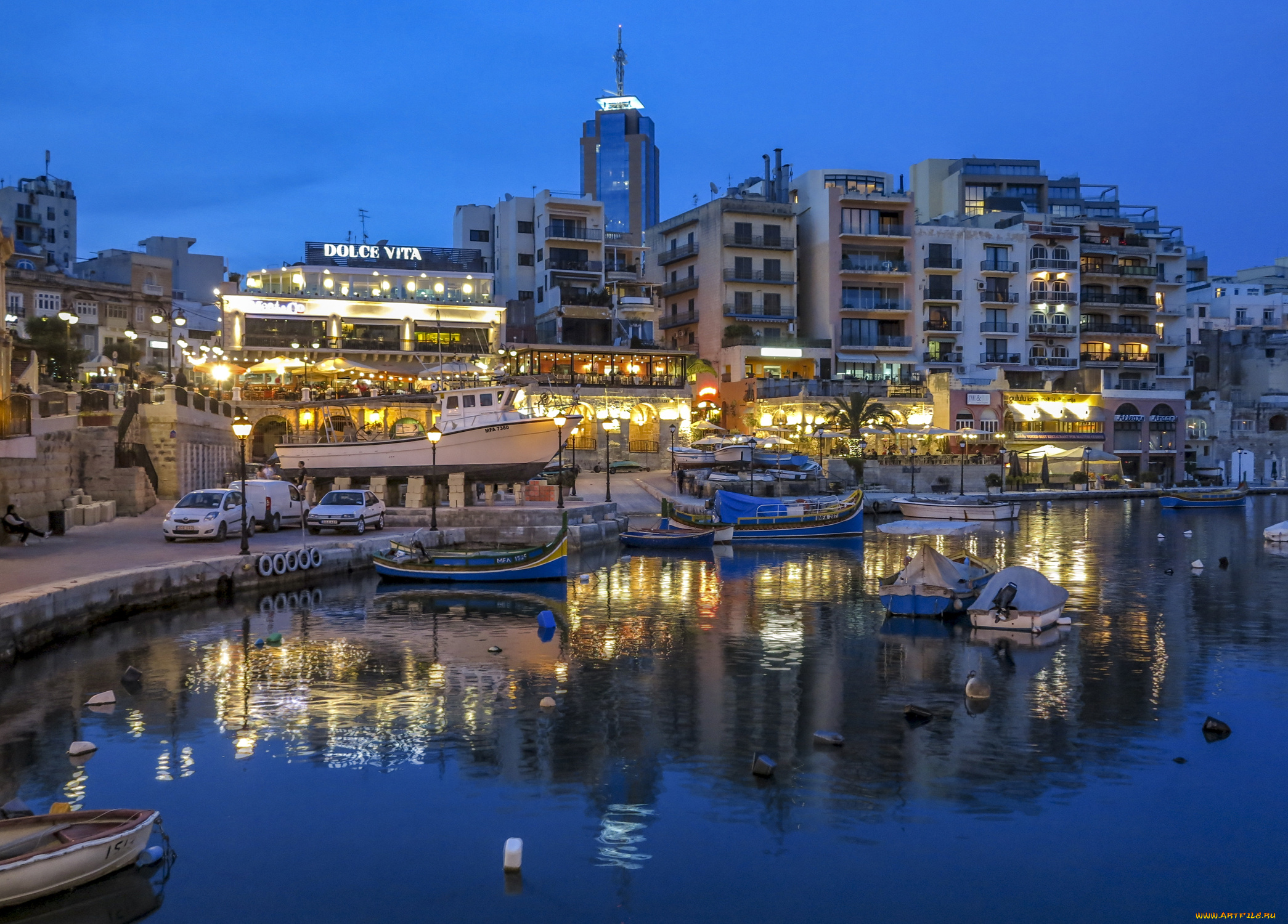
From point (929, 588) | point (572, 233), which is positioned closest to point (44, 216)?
point (572, 233)

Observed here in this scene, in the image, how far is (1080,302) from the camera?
79.9 meters

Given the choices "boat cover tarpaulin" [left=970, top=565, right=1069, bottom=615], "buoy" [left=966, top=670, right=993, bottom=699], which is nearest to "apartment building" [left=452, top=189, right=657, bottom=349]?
"boat cover tarpaulin" [left=970, top=565, right=1069, bottom=615]

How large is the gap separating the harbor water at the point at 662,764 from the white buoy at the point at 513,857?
11cm

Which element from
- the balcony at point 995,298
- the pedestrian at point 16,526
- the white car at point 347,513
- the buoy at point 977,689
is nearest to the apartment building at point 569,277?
the balcony at point 995,298

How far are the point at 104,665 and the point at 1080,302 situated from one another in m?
76.1

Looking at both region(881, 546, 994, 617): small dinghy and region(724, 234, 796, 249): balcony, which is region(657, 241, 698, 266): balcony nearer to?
region(724, 234, 796, 249): balcony

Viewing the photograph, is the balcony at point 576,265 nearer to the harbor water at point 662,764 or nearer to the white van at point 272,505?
the white van at point 272,505

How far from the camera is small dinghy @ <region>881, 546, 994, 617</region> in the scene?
24562mm

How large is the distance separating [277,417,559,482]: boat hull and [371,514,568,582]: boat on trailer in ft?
31.4

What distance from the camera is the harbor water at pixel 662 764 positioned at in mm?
10117

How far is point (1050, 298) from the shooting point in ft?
257

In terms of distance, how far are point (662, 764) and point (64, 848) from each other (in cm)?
675

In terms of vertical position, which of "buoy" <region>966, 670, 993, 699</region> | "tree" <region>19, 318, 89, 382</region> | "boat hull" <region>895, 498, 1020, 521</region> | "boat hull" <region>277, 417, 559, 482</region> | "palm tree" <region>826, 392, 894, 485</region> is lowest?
"buoy" <region>966, 670, 993, 699</region>

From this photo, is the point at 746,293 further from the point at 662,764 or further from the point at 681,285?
the point at 662,764
